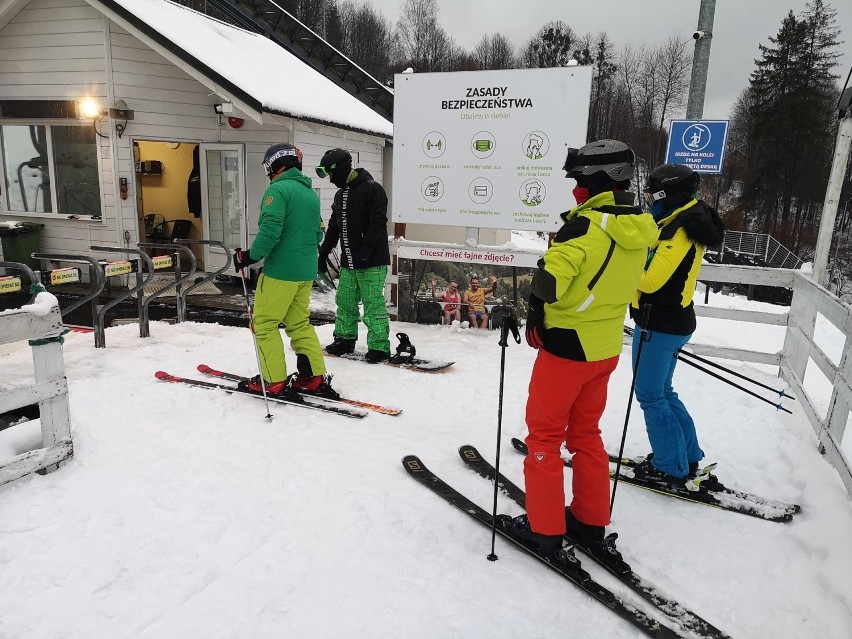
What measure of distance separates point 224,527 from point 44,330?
1516 mm

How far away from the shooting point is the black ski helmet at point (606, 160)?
2.58m

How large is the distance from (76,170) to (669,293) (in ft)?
33.1

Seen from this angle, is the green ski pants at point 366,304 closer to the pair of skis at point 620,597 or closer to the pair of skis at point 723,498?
the pair of skis at point 620,597

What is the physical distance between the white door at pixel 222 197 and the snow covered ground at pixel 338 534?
5.71 meters

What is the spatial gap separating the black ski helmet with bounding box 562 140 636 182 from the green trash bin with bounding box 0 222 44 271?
984 centimetres

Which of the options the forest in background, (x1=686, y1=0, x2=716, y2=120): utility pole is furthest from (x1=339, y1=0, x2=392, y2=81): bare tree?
(x1=686, y1=0, x2=716, y2=120): utility pole

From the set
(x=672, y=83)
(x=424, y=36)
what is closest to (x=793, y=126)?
(x=672, y=83)

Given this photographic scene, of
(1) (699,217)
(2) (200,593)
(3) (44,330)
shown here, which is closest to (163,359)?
(3) (44,330)

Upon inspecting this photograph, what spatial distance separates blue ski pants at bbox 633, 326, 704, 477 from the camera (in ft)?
11.0

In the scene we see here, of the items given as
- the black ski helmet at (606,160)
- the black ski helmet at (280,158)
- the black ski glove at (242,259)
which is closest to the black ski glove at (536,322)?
the black ski helmet at (606,160)

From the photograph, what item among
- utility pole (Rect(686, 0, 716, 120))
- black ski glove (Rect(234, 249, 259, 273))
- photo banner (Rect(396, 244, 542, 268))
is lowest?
photo banner (Rect(396, 244, 542, 268))

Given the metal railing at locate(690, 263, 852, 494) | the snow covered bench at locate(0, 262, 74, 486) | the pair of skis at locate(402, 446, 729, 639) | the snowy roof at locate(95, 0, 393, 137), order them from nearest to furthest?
the pair of skis at locate(402, 446, 729, 639) < the snow covered bench at locate(0, 262, 74, 486) < the metal railing at locate(690, 263, 852, 494) < the snowy roof at locate(95, 0, 393, 137)

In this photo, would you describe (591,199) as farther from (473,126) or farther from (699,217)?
(473,126)

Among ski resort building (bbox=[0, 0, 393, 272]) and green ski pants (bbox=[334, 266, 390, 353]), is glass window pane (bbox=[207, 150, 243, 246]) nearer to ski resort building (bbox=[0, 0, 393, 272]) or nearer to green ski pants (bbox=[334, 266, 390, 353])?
ski resort building (bbox=[0, 0, 393, 272])
